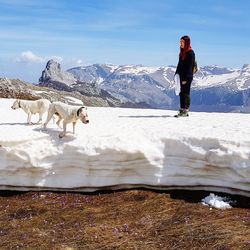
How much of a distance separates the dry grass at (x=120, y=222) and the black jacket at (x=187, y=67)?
7270 mm

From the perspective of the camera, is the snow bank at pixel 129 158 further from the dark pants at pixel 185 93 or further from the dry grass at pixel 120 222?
the dark pants at pixel 185 93

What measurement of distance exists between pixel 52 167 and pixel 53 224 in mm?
3228

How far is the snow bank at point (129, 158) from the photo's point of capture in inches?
565

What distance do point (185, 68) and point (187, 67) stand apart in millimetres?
130

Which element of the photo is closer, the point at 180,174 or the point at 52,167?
the point at 180,174

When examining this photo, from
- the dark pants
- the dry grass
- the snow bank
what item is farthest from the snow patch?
the dark pants

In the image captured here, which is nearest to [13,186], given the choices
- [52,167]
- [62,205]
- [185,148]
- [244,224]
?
[52,167]

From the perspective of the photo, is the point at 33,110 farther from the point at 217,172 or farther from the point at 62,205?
the point at 217,172

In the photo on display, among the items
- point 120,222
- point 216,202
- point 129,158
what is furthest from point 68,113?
point 216,202

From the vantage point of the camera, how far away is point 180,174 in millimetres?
14836

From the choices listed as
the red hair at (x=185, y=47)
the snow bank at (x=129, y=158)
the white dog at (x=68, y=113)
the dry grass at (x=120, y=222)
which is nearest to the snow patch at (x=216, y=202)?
the dry grass at (x=120, y=222)

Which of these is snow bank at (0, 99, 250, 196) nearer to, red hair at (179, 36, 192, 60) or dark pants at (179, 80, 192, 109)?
dark pants at (179, 80, 192, 109)

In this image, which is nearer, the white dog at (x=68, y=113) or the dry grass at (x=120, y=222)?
the dry grass at (x=120, y=222)

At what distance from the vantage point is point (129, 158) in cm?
1535
